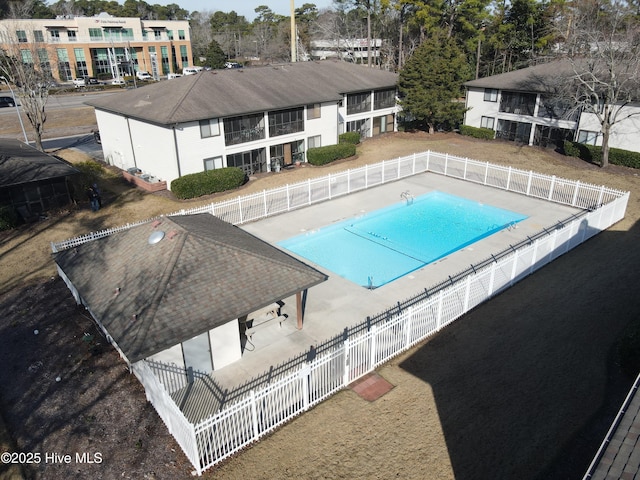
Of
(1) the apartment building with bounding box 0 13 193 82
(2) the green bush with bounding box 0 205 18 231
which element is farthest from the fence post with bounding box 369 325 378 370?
(1) the apartment building with bounding box 0 13 193 82

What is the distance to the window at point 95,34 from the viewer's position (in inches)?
3258

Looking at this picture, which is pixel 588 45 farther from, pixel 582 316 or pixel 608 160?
pixel 582 316

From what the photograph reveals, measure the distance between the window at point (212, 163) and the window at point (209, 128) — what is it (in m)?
1.49

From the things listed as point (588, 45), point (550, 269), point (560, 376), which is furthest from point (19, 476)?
point (588, 45)

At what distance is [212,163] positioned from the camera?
30.1 m

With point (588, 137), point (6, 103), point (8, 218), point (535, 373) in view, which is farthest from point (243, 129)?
point (6, 103)

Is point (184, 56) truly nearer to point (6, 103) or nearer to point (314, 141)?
point (6, 103)

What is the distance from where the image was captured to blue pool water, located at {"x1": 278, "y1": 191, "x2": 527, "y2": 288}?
21094mm

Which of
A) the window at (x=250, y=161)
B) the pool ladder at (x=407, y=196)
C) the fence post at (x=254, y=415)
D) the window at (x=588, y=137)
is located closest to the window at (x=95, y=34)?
the window at (x=250, y=161)

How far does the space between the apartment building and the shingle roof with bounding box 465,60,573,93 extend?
→ 57553 millimetres

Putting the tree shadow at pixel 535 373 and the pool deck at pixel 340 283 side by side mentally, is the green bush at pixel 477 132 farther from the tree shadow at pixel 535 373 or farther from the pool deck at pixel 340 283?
the tree shadow at pixel 535 373

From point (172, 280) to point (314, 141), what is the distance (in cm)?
2415

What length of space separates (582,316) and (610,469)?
1003 cm

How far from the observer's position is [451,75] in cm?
4038
